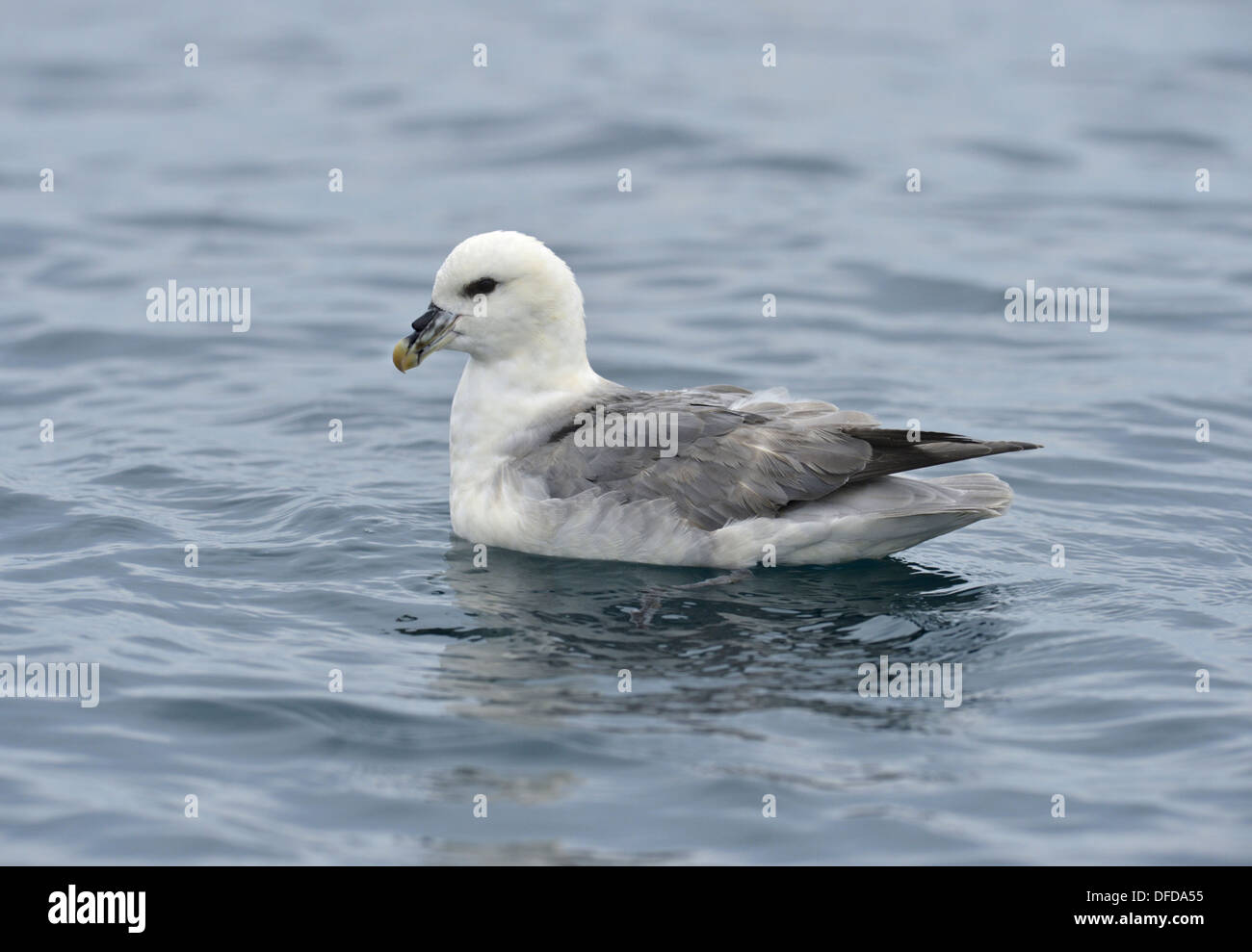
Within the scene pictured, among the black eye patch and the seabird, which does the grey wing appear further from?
the black eye patch

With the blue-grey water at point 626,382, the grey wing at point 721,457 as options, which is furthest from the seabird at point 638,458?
the blue-grey water at point 626,382

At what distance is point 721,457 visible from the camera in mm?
8680

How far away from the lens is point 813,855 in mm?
6176

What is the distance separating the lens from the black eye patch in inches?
353

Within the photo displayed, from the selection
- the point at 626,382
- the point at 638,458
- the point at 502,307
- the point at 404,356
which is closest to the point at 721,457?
the point at 638,458

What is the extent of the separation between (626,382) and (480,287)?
12.3ft

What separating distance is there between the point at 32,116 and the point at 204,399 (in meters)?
8.14

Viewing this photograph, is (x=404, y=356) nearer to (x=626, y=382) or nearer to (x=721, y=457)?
→ (x=721, y=457)

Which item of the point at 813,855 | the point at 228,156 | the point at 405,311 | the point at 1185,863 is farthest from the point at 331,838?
the point at 228,156

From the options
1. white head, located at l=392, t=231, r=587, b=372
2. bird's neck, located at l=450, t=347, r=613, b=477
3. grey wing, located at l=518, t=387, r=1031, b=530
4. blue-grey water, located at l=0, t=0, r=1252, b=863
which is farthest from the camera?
bird's neck, located at l=450, t=347, r=613, b=477

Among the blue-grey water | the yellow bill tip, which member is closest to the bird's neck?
the yellow bill tip

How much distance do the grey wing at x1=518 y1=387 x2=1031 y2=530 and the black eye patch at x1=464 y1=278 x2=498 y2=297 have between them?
0.82 m

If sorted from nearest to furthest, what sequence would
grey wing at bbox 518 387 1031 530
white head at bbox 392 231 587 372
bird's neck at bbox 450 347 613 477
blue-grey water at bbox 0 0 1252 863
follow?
blue-grey water at bbox 0 0 1252 863 → grey wing at bbox 518 387 1031 530 → white head at bbox 392 231 587 372 → bird's neck at bbox 450 347 613 477

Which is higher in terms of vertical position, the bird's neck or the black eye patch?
the black eye patch
